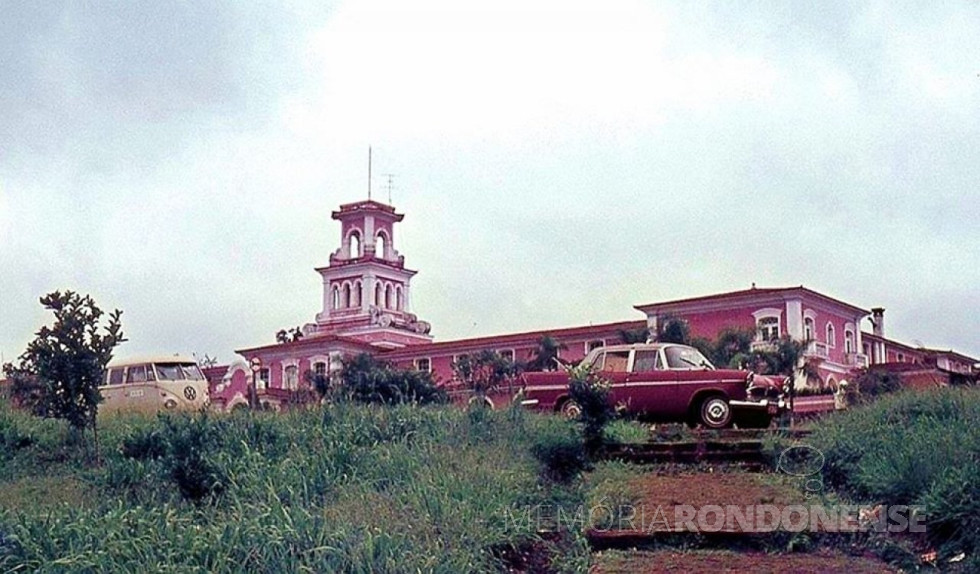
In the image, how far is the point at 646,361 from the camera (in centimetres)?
2016

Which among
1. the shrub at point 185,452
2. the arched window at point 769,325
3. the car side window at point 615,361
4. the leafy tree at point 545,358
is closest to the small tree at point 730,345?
the leafy tree at point 545,358

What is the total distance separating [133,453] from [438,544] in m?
6.37

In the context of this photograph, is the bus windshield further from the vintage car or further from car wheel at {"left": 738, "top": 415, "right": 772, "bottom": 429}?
car wheel at {"left": 738, "top": 415, "right": 772, "bottom": 429}

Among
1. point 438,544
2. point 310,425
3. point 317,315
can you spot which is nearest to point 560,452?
point 310,425

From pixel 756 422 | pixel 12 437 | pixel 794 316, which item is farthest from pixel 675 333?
pixel 12 437

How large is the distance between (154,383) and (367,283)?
51.0 metres

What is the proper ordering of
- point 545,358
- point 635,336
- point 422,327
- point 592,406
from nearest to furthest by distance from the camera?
point 592,406 → point 545,358 → point 635,336 → point 422,327

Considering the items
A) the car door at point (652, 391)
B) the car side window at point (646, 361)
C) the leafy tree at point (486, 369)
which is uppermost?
the leafy tree at point (486, 369)

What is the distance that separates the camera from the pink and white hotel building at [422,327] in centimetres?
5438

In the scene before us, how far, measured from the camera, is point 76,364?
17281mm

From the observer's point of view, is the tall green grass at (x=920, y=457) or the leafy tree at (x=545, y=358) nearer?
the tall green grass at (x=920, y=457)

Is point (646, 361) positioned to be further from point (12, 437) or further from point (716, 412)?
point (12, 437)

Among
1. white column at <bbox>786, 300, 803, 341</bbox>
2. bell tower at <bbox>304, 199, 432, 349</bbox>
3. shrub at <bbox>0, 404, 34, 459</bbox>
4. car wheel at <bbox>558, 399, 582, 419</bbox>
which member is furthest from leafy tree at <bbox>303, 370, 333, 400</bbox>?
bell tower at <bbox>304, 199, 432, 349</bbox>

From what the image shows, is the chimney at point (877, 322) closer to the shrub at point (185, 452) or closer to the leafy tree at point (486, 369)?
the leafy tree at point (486, 369)
